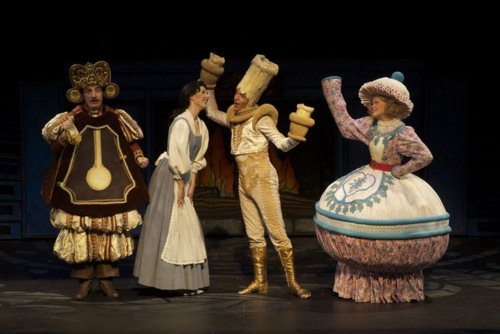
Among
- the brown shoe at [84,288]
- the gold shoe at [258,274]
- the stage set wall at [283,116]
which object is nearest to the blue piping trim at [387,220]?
the gold shoe at [258,274]

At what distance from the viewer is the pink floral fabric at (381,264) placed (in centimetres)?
528

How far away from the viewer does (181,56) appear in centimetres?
838

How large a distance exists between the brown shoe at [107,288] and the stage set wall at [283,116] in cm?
289

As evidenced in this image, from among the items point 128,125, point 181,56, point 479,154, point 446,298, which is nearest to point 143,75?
point 181,56

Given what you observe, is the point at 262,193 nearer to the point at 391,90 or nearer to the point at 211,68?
the point at 211,68

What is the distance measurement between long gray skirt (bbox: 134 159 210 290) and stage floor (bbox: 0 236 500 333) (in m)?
0.11

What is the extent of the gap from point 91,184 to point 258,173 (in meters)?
1.07

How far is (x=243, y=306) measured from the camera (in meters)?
5.39

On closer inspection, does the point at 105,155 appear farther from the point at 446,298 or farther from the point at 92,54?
the point at 92,54

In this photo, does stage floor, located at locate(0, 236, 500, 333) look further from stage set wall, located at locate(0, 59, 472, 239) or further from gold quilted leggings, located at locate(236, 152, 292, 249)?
stage set wall, located at locate(0, 59, 472, 239)

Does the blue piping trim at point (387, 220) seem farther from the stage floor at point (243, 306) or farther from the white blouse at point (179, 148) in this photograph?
the white blouse at point (179, 148)

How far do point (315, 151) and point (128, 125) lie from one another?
3.16 meters

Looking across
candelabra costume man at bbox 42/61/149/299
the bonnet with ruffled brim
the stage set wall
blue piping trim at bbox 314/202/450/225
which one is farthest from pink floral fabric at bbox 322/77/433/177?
the stage set wall

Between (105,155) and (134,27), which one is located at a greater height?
(134,27)
